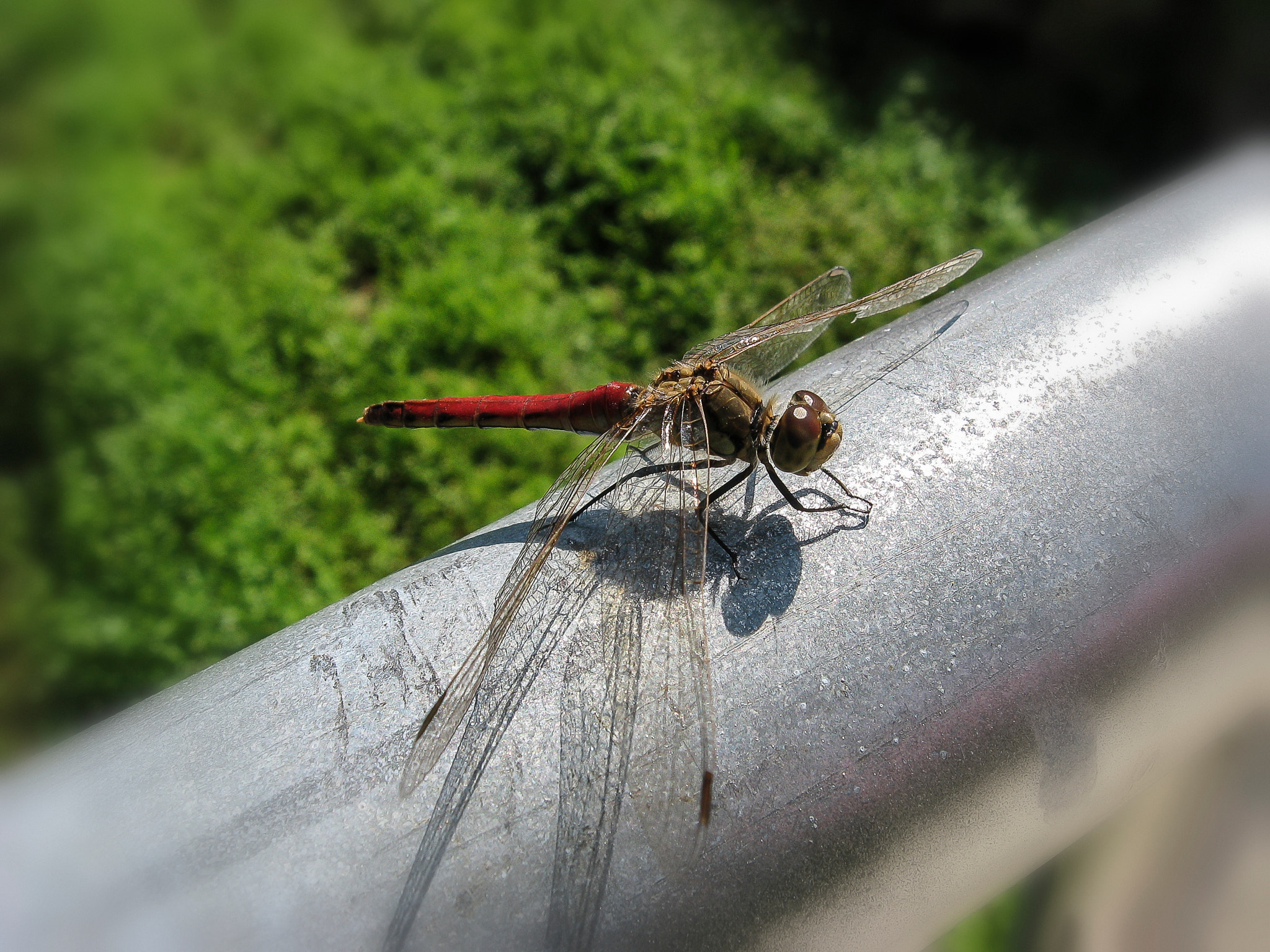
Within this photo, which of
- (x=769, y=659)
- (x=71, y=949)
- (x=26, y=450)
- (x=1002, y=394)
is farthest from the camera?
(x=26, y=450)

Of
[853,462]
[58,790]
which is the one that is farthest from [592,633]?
[58,790]

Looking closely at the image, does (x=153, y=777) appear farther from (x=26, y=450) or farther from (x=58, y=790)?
(x=26, y=450)

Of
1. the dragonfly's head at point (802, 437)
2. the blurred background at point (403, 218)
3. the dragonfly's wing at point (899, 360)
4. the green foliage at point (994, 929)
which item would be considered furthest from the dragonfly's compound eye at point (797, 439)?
the blurred background at point (403, 218)

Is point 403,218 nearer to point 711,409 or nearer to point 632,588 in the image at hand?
point 711,409

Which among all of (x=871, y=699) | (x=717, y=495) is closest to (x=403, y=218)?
(x=717, y=495)

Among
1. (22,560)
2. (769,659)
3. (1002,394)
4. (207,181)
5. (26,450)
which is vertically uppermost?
(207,181)

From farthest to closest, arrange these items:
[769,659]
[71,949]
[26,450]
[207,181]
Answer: [207,181] < [26,450] < [769,659] < [71,949]

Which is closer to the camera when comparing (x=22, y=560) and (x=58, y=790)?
(x=58, y=790)
